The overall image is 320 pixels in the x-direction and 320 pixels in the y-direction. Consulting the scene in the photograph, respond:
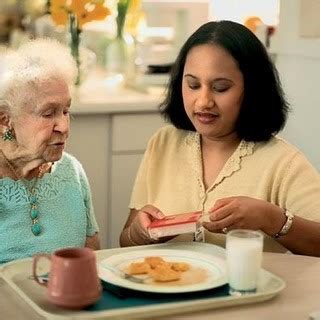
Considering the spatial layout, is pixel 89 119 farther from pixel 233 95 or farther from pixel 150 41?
pixel 233 95

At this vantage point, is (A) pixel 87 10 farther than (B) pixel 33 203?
Yes

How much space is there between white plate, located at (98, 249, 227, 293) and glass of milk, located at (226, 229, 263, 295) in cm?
4

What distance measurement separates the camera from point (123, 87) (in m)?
3.53

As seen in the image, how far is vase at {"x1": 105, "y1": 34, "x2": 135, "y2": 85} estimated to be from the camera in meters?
3.46

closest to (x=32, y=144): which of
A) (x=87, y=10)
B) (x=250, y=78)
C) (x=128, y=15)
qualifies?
(x=250, y=78)

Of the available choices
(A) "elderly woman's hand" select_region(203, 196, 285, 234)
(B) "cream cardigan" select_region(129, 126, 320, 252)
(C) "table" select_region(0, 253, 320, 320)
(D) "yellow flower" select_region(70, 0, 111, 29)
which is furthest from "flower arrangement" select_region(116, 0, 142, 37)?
(C) "table" select_region(0, 253, 320, 320)

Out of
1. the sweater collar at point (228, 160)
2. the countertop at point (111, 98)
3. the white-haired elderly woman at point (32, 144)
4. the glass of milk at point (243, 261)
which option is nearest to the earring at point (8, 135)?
the white-haired elderly woman at point (32, 144)

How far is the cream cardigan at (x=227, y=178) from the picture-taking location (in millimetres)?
1997

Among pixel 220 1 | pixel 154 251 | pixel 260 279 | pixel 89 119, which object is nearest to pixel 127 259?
pixel 154 251

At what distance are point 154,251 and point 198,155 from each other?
1.24ft

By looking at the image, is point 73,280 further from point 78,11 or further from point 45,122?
point 78,11

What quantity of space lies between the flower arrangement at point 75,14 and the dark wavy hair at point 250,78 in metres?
1.15

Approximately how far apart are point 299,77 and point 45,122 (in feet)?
4.92

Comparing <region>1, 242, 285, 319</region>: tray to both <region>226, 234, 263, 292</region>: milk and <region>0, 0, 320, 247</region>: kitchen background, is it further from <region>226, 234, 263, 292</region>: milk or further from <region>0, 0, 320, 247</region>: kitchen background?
<region>0, 0, 320, 247</region>: kitchen background
